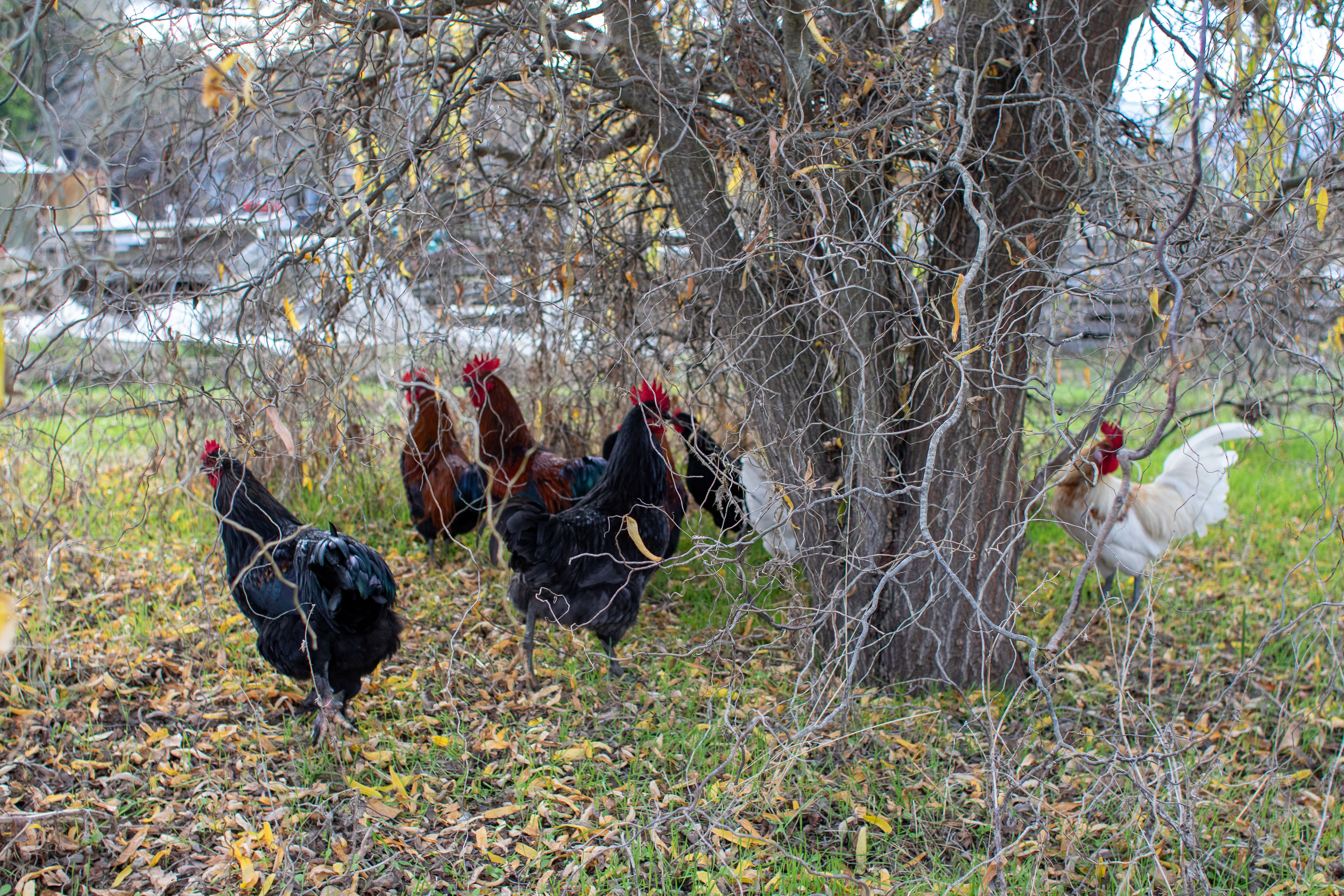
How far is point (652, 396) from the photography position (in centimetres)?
373

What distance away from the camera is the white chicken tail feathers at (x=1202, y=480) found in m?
4.30

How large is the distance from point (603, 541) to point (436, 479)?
1393 millimetres

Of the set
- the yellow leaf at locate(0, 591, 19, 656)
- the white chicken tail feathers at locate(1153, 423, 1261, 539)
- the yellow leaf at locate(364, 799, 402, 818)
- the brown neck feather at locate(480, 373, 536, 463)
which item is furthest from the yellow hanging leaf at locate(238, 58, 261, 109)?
the white chicken tail feathers at locate(1153, 423, 1261, 539)

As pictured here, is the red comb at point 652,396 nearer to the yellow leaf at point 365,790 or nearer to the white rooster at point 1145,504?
the yellow leaf at point 365,790

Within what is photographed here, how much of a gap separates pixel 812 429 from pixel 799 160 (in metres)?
1.07

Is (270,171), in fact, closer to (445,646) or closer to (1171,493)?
(445,646)

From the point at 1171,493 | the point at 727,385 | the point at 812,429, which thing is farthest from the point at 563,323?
the point at 1171,493

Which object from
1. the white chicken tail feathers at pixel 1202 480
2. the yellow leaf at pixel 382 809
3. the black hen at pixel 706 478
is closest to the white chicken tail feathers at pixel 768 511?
the black hen at pixel 706 478

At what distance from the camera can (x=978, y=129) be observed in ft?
10.1

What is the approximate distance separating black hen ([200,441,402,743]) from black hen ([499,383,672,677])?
531 millimetres

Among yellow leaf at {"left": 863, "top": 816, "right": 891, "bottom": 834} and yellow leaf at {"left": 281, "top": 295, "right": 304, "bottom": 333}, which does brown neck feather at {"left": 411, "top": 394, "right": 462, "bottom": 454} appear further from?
yellow leaf at {"left": 863, "top": 816, "right": 891, "bottom": 834}

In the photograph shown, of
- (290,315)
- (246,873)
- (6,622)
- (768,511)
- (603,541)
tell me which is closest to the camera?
(6,622)

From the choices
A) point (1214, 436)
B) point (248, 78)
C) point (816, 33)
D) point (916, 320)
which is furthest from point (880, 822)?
point (1214, 436)

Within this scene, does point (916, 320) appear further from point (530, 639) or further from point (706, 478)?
point (530, 639)
